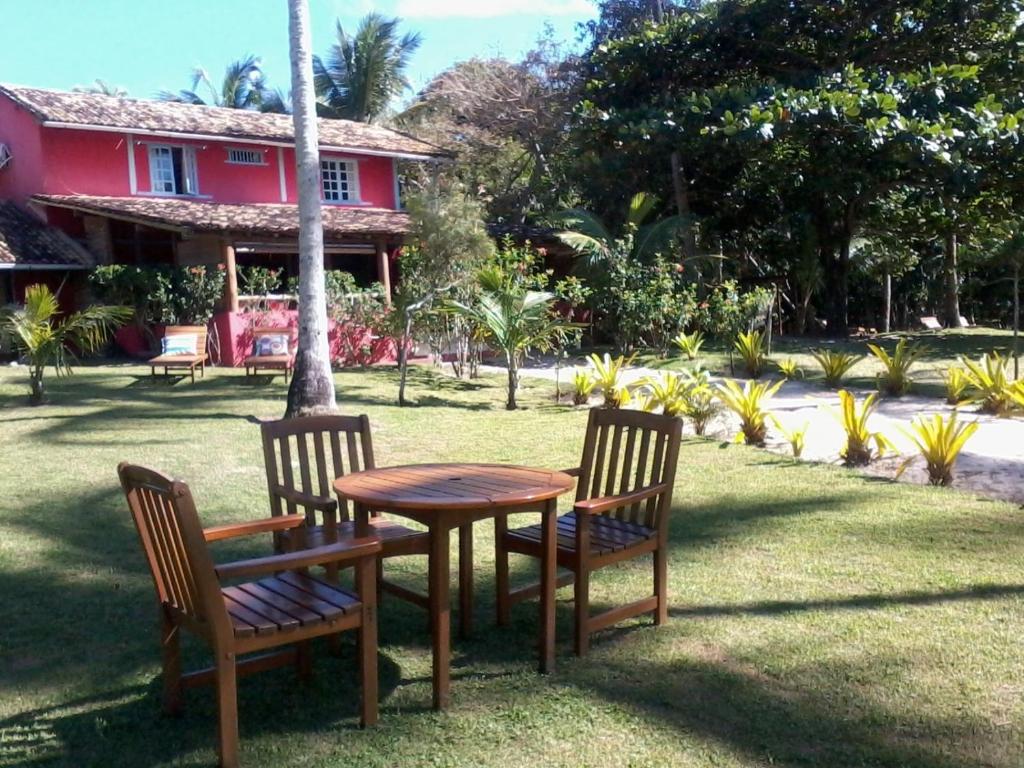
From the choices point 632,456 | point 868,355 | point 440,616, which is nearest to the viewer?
point 440,616

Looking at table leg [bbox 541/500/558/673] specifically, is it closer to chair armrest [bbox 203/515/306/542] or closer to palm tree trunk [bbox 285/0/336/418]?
chair armrest [bbox 203/515/306/542]

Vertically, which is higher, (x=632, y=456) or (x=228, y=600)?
(x=632, y=456)

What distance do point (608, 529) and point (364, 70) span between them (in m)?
33.0

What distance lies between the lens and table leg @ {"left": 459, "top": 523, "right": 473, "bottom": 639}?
457 cm

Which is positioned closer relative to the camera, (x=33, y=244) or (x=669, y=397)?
(x=669, y=397)

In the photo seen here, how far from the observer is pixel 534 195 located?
31812 mm

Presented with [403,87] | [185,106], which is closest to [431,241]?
[185,106]

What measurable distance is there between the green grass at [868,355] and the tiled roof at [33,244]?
12361 millimetres

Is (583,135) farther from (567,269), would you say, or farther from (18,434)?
(18,434)

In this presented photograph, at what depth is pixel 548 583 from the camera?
162 inches

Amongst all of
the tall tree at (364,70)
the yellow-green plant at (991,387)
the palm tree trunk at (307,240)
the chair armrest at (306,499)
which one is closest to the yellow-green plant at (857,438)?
the yellow-green plant at (991,387)

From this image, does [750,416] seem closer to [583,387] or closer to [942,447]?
[942,447]

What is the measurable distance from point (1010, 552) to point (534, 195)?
88.9ft

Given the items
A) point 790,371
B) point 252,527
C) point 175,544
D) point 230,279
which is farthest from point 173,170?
point 175,544
